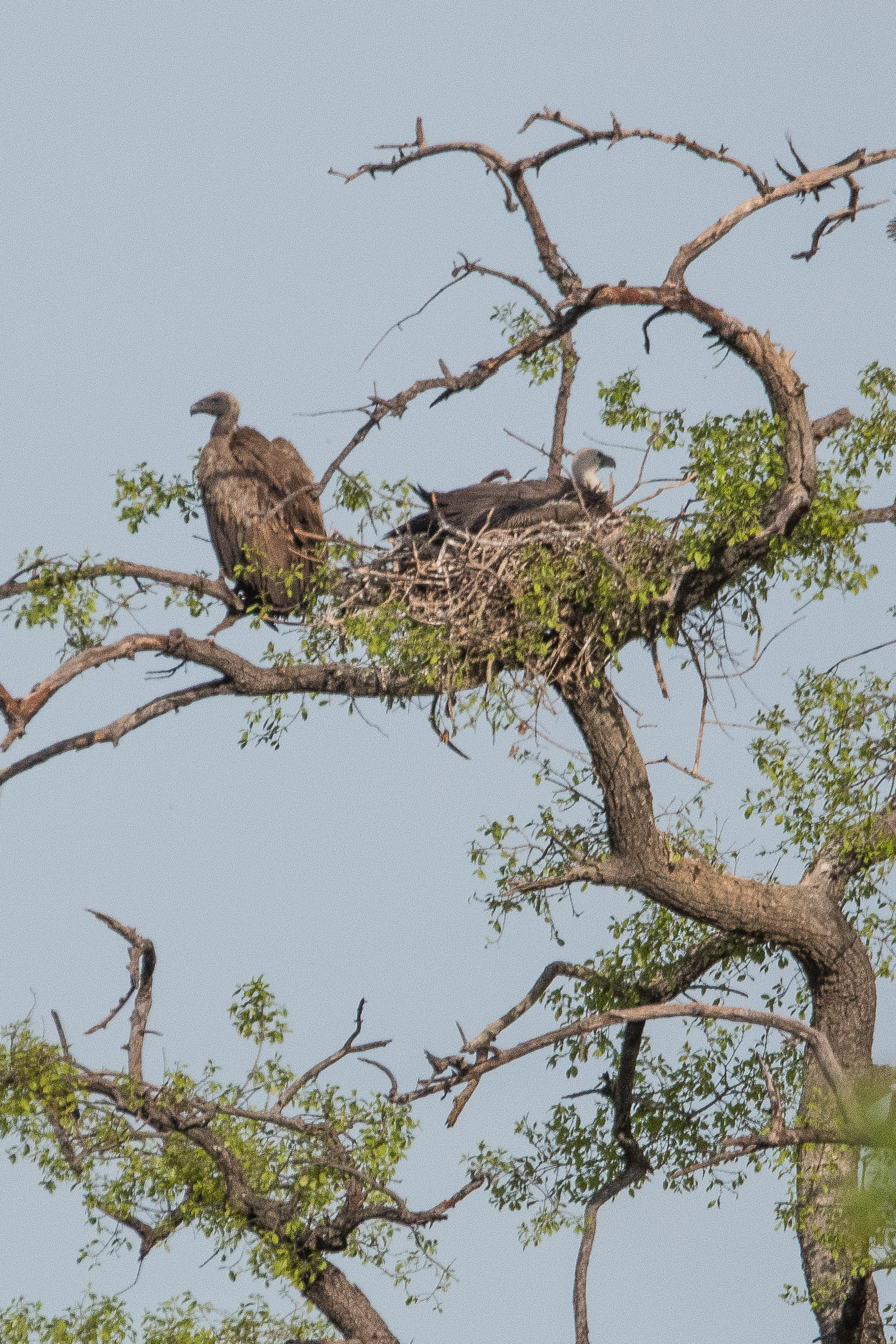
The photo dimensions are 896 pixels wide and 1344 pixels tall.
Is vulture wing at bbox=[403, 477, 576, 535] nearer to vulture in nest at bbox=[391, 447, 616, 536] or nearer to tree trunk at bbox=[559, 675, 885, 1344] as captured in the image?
vulture in nest at bbox=[391, 447, 616, 536]

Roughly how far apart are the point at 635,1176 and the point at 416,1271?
1.52 meters

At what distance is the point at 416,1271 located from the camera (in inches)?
360

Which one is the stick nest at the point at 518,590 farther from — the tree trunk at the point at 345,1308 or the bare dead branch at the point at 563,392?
the tree trunk at the point at 345,1308

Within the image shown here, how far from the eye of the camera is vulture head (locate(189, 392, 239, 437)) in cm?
1130

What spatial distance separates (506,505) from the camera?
357 inches

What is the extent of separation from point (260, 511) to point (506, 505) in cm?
186

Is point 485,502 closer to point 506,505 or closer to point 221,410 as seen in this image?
point 506,505

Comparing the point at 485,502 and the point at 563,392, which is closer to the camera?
the point at 485,502

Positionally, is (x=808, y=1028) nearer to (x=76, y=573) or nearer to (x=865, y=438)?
(x=865, y=438)

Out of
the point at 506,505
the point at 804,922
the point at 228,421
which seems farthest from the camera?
the point at 228,421

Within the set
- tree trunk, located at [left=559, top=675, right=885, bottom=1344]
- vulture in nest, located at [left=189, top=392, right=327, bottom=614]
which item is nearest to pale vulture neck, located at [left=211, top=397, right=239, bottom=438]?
vulture in nest, located at [left=189, top=392, right=327, bottom=614]

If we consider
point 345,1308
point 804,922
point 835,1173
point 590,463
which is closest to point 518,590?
point 590,463

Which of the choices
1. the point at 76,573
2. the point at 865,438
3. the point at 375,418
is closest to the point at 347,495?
the point at 375,418

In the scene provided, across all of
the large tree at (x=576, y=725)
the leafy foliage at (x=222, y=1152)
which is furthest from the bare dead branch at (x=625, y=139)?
the leafy foliage at (x=222, y=1152)
